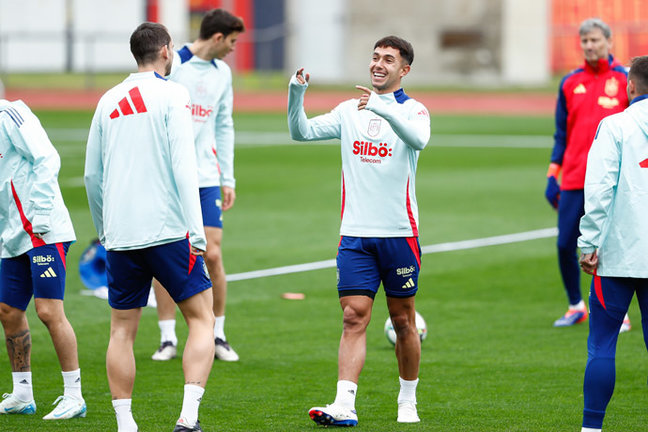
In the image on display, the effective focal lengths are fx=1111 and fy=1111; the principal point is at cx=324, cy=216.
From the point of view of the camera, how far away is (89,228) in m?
14.7

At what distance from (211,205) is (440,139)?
19036mm

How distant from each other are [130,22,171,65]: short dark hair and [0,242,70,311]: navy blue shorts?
1.34 meters

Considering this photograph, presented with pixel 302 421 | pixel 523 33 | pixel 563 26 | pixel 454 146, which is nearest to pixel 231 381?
pixel 302 421

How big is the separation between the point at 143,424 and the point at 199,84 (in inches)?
118

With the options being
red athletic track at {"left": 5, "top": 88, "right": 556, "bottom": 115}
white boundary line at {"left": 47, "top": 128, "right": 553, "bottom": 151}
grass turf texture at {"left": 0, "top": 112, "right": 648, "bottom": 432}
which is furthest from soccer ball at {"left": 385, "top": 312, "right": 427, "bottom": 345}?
red athletic track at {"left": 5, "top": 88, "right": 556, "bottom": 115}

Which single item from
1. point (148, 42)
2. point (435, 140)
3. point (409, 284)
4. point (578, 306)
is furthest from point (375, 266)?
point (435, 140)

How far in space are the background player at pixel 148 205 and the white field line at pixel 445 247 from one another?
5445 millimetres

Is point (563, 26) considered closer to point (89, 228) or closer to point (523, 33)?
point (523, 33)

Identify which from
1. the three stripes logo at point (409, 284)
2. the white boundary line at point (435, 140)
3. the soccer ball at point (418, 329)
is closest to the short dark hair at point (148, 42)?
the three stripes logo at point (409, 284)

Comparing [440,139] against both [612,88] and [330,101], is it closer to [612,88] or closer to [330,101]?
[330,101]

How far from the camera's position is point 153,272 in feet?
19.9

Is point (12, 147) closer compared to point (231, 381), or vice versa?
point (12, 147)

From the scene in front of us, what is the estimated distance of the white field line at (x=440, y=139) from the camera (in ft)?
84.6

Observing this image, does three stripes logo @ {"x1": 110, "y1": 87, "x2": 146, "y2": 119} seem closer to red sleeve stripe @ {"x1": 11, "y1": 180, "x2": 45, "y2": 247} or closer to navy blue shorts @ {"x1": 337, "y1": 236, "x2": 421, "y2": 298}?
red sleeve stripe @ {"x1": 11, "y1": 180, "x2": 45, "y2": 247}
